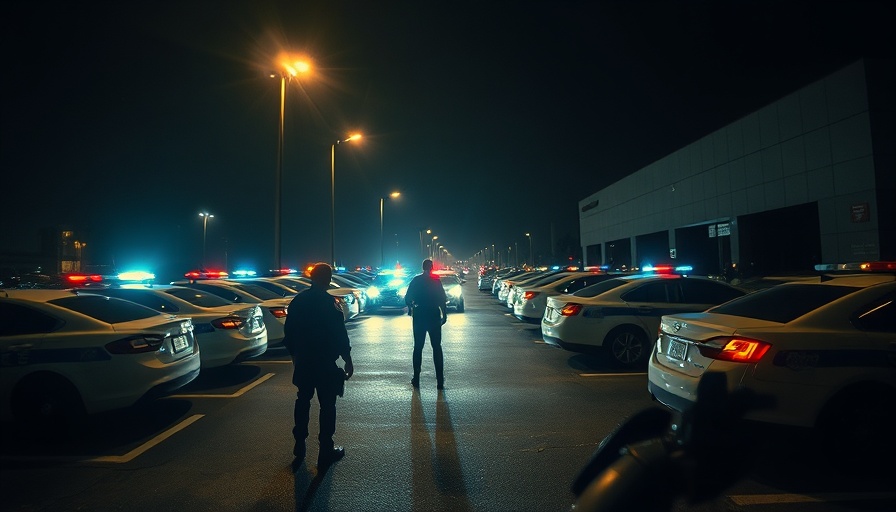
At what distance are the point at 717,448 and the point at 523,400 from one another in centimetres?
580

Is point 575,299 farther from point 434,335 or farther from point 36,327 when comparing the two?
point 36,327

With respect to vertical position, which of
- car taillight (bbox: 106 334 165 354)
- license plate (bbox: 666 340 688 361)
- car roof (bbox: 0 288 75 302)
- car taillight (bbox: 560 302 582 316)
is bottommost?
license plate (bbox: 666 340 688 361)

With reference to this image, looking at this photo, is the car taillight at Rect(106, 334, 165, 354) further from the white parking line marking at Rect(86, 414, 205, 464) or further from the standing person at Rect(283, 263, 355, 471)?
the standing person at Rect(283, 263, 355, 471)

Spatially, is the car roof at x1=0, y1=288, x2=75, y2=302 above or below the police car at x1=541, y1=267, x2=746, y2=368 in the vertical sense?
above

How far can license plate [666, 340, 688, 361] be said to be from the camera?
5.21 metres

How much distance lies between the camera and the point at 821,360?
444 cm

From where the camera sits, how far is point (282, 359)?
10.9 m

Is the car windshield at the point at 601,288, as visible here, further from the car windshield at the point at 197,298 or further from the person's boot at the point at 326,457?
the car windshield at the point at 197,298

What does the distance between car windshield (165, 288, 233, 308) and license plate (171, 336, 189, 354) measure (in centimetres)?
255

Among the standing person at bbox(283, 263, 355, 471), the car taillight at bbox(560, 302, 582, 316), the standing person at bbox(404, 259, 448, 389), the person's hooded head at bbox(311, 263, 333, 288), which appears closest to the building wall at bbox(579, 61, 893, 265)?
the car taillight at bbox(560, 302, 582, 316)

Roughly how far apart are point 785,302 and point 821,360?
1.04m

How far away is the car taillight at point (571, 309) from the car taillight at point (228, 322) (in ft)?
17.6

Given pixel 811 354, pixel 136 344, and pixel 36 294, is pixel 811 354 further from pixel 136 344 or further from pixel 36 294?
pixel 36 294

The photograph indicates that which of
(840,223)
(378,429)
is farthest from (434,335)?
(840,223)
